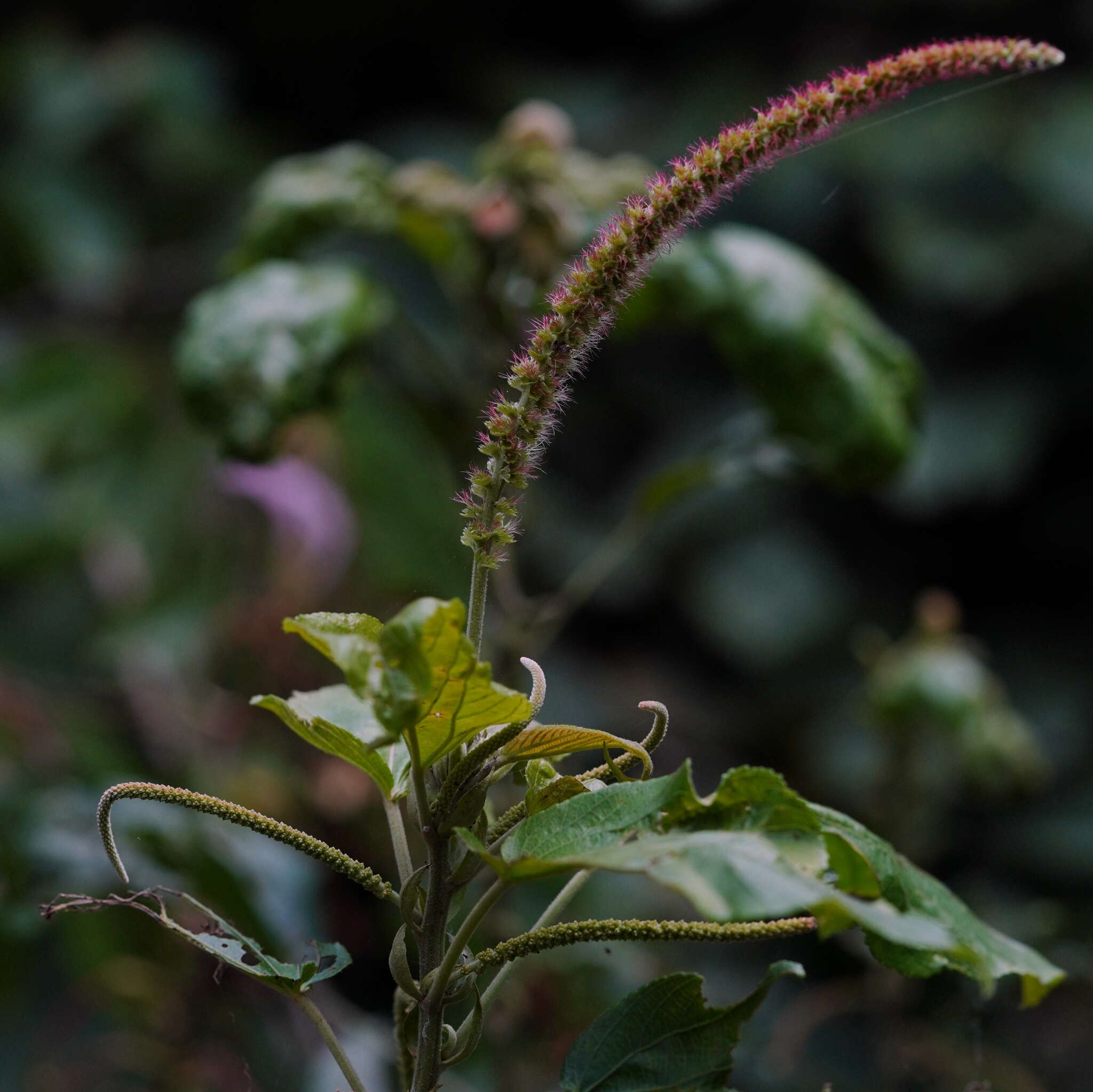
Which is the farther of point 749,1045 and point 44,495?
point 44,495

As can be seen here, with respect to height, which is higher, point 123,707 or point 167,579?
point 167,579

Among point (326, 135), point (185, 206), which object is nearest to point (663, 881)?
point (185, 206)

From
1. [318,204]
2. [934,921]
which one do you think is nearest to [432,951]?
[934,921]

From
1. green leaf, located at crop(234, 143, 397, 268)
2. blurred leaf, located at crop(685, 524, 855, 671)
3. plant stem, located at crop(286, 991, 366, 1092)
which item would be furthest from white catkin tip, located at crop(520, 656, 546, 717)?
blurred leaf, located at crop(685, 524, 855, 671)

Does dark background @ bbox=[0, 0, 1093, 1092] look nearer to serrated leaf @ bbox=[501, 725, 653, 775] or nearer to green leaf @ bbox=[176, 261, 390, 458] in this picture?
green leaf @ bbox=[176, 261, 390, 458]

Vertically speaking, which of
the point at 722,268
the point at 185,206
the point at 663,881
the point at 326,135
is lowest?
the point at 663,881

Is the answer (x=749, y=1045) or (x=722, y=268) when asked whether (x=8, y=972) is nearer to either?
(x=749, y=1045)

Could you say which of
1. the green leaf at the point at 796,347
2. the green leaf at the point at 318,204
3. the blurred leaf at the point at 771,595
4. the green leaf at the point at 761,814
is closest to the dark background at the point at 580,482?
the blurred leaf at the point at 771,595
